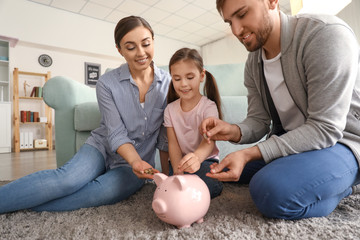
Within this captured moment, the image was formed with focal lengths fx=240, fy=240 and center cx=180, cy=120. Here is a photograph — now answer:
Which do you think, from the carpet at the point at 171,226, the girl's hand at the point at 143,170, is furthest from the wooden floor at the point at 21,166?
the girl's hand at the point at 143,170

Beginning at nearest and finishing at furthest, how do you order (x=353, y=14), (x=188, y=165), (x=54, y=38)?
1. (x=188, y=165)
2. (x=353, y=14)
3. (x=54, y=38)

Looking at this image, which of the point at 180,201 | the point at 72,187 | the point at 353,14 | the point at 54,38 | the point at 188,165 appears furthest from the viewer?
the point at 54,38

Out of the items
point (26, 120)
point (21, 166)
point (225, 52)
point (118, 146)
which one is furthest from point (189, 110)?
point (225, 52)

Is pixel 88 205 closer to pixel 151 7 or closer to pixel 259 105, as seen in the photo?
pixel 259 105

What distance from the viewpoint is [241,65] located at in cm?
207

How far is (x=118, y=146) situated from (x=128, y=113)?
18 centimetres

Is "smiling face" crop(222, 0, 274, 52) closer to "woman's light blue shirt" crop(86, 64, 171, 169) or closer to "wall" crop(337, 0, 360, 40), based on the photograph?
Result: "woman's light blue shirt" crop(86, 64, 171, 169)

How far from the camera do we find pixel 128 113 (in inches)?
43.2

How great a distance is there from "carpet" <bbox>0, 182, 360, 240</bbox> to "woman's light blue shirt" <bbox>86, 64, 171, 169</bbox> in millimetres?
282

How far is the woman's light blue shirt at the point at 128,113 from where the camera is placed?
3.58 feet

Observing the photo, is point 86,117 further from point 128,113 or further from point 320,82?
point 320,82

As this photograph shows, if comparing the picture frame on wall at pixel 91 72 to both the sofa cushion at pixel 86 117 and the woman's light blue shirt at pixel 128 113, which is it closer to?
the sofa cushion at pixel 86 117

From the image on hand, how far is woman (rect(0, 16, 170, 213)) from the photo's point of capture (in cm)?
87

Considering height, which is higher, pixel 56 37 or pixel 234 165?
pixel 56 37
